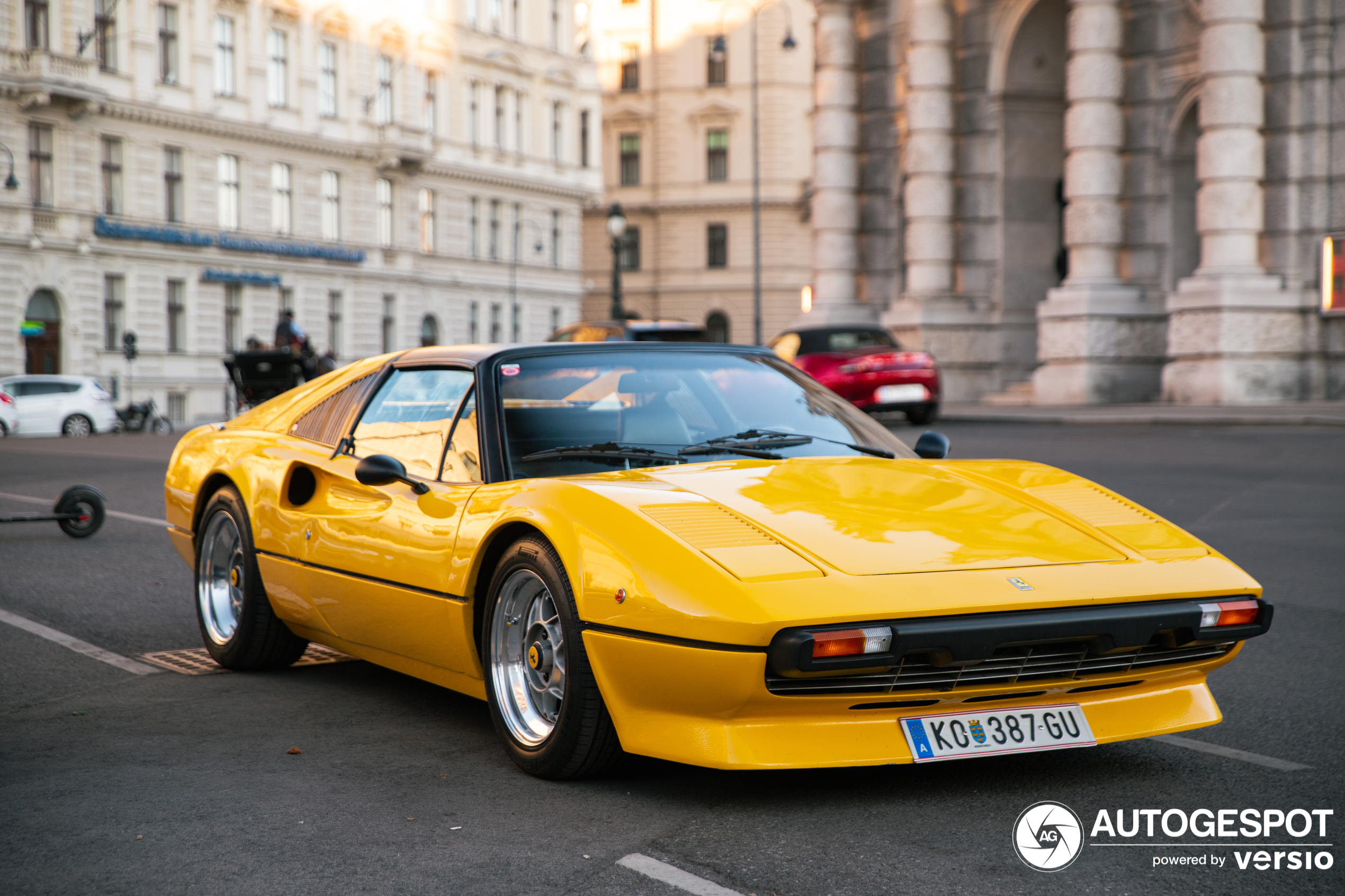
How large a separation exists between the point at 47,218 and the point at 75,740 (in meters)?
42.6

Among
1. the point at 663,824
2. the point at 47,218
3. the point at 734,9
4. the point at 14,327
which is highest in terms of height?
the point at 734,9

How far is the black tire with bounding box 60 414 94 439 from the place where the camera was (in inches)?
1262

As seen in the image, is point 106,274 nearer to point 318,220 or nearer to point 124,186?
point 124,186

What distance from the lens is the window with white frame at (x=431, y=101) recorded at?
193ft

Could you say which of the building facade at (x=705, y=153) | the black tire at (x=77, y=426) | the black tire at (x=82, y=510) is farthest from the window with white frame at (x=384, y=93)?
the black tire at (x=82, y=510)

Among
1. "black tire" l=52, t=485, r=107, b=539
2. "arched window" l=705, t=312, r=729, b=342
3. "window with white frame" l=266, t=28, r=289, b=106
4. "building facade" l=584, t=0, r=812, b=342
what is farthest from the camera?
"arched window" l=705, t=312, r=729, b=342

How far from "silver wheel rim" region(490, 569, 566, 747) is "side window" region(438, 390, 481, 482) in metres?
0.55

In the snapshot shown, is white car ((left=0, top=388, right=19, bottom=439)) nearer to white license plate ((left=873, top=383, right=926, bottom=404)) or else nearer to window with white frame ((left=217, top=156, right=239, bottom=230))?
white license plate ((left=873, top=383, right=926, bottom=404))

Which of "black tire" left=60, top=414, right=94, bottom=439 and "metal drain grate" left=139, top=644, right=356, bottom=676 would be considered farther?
"black tire" left=60, top=414, right=94, bottom=439

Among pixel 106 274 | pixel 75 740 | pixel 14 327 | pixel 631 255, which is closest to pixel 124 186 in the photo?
pixel 106 274

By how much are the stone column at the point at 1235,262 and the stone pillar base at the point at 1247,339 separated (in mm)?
13

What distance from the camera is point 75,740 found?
4.56m

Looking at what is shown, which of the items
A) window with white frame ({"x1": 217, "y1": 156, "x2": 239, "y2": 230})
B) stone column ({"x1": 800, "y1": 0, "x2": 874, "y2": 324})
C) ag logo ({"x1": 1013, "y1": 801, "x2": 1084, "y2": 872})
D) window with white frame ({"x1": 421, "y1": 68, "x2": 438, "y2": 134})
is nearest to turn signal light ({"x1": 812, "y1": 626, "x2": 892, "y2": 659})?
ag logo ({"x1": 1013, "y1": 801, "x2": 1084, "y2": 872})

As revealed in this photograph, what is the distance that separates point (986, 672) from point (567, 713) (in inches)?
42.4
